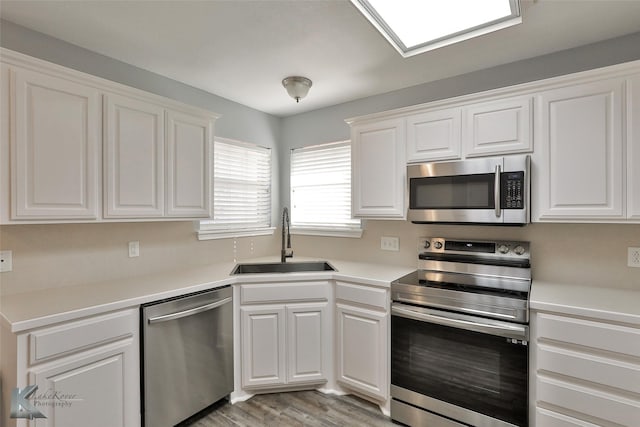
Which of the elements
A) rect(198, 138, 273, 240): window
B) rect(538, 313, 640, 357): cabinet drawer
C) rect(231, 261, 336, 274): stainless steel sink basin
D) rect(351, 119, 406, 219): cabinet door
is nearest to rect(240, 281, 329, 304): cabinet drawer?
rect(231, 261, 336, 274): stainless steel sink basin

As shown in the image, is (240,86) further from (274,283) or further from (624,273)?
(624,273)

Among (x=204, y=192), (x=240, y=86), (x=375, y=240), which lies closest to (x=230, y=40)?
(x=240, y=86)

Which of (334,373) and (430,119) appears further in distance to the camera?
(334,373)

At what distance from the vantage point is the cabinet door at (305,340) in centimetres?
247

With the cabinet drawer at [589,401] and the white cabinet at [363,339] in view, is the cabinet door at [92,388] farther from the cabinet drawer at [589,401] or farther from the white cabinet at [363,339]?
the cabinet drawer at [589,401]

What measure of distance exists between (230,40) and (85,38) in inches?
35.8

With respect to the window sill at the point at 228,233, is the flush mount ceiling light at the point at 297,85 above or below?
above

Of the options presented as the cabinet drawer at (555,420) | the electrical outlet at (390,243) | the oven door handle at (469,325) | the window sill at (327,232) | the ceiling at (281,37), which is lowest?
the cabinet drawer at (555,420)

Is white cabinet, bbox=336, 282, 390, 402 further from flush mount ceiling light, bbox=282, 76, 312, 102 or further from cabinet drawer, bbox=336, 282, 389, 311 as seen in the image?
flush mount ceiling light, bbox=282, 76, 312, 102

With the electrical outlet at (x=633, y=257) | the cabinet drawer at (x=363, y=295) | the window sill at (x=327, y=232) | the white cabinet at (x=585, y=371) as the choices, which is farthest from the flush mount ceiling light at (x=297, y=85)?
the electrical outlet at (x=633, y=257)

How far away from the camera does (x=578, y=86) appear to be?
73.8 inches

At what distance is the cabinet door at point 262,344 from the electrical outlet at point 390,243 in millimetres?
1092

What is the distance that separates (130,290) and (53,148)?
92cm

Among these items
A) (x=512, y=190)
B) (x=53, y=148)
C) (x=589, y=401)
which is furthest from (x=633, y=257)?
(x=53, y=148)
